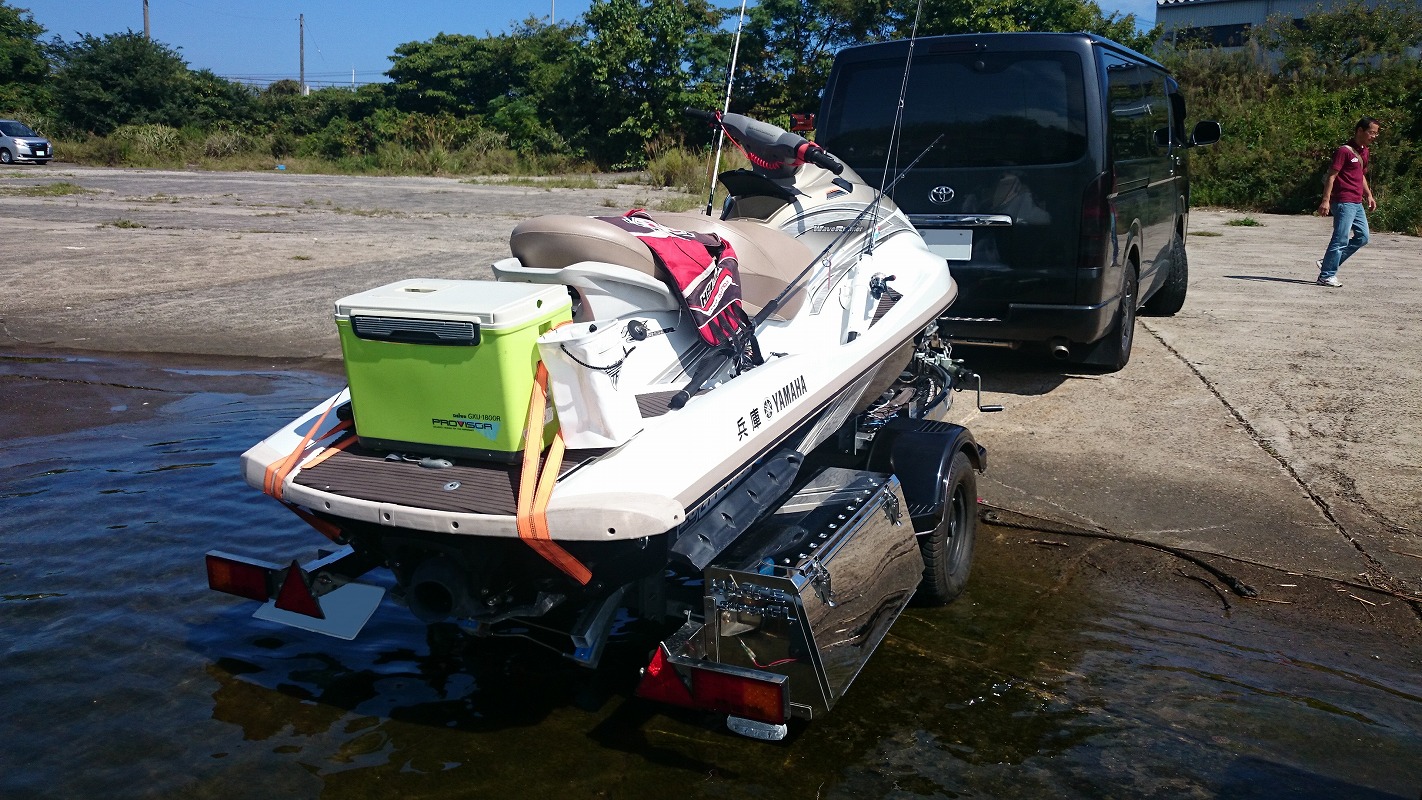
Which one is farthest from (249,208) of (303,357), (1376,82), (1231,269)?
(1376,82)

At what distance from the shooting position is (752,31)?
35.8 m

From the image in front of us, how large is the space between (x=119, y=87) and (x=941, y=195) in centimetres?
5087

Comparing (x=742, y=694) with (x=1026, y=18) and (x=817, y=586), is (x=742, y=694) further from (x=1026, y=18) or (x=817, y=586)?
(x=1026, y=18)

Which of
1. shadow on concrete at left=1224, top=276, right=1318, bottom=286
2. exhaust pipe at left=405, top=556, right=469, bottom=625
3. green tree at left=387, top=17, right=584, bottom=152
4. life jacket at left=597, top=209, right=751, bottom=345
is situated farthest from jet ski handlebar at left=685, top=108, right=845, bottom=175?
green tree at left=387, top=17, right=584, bottom=152

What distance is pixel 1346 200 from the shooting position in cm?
1120

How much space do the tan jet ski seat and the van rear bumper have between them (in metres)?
2.40

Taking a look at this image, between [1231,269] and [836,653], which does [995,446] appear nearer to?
[836,653]

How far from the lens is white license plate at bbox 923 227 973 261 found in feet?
22.2

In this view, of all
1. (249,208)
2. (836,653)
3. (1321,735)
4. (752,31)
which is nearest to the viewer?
(836,653)

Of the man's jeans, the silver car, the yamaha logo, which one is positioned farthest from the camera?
→ the silver car

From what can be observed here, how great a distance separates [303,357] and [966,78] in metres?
5.40

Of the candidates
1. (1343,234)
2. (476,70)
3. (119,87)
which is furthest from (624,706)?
(119,87)

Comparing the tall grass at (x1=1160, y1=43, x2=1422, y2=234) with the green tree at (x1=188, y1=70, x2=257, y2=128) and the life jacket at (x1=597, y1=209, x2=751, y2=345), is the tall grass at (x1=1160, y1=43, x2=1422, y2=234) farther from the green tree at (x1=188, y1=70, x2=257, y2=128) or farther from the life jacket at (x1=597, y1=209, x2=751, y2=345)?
the green tree at (x1=188, y1=70, x2=257, y2=128)

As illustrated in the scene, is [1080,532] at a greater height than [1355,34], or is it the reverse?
[1355,34]
